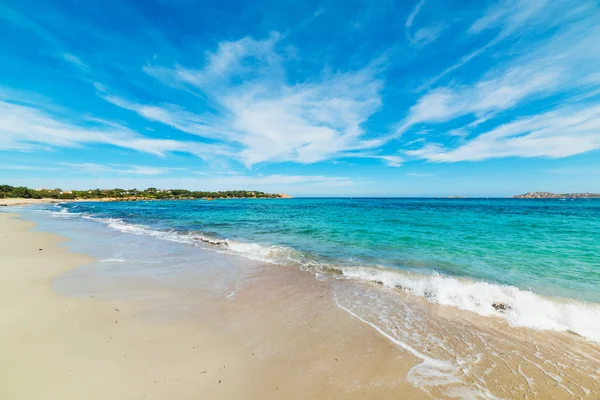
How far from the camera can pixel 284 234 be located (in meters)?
17.0

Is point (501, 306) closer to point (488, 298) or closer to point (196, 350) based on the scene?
point (488, 298)

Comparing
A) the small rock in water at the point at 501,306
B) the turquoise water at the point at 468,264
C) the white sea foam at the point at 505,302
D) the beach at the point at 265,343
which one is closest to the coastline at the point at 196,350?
the beach at the point at 265,343

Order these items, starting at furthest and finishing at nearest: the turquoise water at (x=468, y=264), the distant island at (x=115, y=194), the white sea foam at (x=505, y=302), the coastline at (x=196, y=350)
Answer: the distant island at (x=115, y=194) < the turquoise water at (x=468, y=264) < the white sea foam at (x=505, y=302) < the coastline at (x=196, y=350)

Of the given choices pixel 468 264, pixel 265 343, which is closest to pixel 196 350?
pixel 265 343

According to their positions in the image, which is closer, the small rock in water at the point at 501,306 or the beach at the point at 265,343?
the beach at the point at 265,343

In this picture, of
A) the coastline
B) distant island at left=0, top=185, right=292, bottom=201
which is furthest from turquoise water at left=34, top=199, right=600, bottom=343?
distant island at left=0, top=185, right=292, bottom=201

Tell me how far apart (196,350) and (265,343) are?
1.19 m

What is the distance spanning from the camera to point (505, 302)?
6375mm

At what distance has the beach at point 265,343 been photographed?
338 centimetres

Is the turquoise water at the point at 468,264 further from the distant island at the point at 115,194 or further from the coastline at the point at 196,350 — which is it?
the distant island at the point at 115,194

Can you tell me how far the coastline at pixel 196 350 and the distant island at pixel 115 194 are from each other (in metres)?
95.9

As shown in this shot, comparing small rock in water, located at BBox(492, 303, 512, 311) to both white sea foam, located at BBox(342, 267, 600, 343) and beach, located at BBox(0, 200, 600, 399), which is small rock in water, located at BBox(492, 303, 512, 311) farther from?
beach, located at BBox(0, 200, 600, 399)

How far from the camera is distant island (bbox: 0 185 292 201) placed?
71375mm

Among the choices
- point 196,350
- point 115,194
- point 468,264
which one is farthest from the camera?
point 115,194
